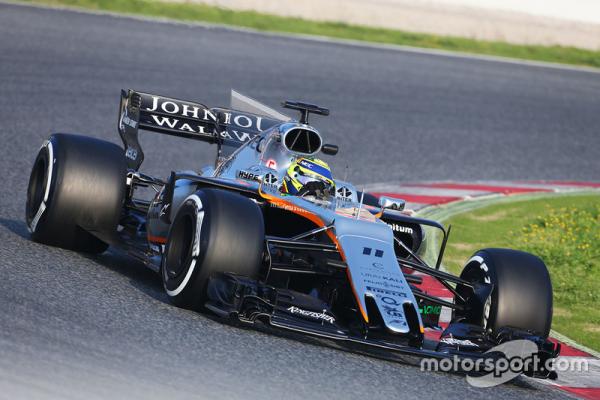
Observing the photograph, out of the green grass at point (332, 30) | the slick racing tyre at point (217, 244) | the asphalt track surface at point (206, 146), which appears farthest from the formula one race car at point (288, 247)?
the green grass at point (332, 30)

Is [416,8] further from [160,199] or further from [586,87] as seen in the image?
[160,199]

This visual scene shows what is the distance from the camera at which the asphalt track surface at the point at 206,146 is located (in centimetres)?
562

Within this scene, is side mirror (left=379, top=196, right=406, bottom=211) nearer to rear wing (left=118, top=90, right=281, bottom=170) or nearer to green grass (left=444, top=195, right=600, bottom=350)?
green grass (left=444, top=195, right=600, bottom=350)

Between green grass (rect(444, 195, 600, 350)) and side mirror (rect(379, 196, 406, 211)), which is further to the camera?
green grass (rect(444, 195, 600, 350))

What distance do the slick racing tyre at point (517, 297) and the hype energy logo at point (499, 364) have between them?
0.40 meters

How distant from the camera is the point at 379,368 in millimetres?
6355

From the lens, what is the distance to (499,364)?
654 cm

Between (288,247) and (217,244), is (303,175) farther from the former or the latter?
(217,244)

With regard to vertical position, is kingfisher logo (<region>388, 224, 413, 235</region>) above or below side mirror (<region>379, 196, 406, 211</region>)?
below

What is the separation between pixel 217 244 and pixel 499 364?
1.81m

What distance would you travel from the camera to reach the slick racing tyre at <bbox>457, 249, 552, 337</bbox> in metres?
7.04

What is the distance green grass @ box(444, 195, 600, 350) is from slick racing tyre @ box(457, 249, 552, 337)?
3.83 ft

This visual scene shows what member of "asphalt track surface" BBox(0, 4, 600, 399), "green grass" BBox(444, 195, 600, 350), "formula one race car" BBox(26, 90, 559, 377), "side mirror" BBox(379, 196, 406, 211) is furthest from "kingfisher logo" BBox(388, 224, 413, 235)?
"asphalt track surface" BBox(0, 4, 600, 399)

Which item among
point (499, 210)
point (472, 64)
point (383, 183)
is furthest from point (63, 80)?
point (472, 64)
